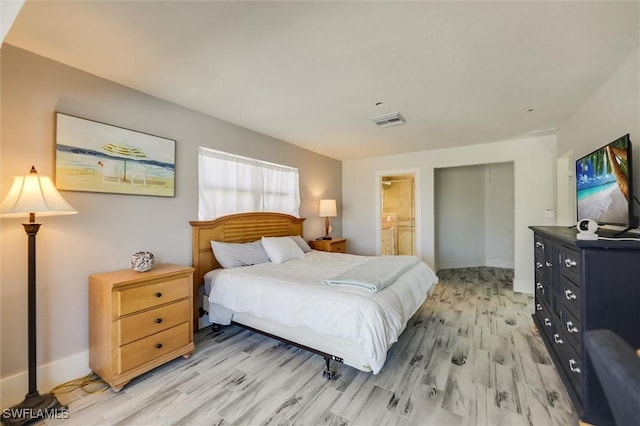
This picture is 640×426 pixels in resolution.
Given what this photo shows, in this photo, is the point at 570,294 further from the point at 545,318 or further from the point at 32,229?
the point at 32,229

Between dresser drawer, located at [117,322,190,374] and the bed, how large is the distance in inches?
17.7

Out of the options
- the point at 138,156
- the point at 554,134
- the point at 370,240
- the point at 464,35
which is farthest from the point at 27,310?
the point at 554,134

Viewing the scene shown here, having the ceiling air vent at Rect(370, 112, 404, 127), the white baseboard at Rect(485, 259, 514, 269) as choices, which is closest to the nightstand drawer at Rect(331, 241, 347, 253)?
the ceiling air vent at Rect(370, 112, 404, 127)

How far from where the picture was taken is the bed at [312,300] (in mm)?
1897

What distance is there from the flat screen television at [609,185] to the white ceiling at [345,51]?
0.71m

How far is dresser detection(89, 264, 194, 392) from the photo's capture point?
1.92 metres

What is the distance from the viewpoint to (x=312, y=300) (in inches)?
82.7

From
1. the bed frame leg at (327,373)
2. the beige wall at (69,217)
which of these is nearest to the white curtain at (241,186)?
the beige wall at (69,217)

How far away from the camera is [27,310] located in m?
1.87

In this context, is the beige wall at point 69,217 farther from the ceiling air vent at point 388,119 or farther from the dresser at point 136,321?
the ceiling air vent at point 388,119

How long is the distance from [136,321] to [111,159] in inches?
54.0

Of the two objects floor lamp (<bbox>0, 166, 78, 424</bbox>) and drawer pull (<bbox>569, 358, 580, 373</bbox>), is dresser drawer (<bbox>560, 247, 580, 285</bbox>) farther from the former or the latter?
floor lamp (<bbox>0, 166, 78, 424</bbox>)

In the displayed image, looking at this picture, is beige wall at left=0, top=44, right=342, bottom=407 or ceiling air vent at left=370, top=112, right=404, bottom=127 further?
ceiling air vent at left=370, top=112, right=404, bottom=127

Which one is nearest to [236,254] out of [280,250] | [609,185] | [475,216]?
[280,250]
